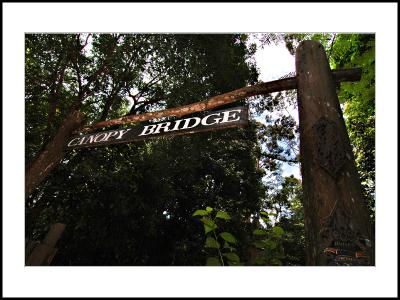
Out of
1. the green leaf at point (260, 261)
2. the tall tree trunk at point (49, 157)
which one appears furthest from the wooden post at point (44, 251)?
the green leaf at point (260, 261)

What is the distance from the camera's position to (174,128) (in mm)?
3328

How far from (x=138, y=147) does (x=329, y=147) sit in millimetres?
7554

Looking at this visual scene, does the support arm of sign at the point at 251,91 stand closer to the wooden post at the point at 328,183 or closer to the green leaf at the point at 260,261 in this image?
the wooden post at the point at 328,183

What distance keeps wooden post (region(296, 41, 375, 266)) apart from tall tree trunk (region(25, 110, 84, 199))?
3.33 meters

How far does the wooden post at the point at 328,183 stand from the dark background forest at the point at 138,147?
2.22m

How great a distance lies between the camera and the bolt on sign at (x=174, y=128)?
301cm

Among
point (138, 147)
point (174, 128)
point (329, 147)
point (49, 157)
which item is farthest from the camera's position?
point (138, 147)

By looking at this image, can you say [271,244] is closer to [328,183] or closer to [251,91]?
[328,183]

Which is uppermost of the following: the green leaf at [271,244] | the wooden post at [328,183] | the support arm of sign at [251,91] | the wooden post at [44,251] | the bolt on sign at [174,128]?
the support arm of sign at [251,91]

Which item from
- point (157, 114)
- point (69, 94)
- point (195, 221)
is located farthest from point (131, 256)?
point (157, 114)

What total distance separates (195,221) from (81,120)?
6.95 metres

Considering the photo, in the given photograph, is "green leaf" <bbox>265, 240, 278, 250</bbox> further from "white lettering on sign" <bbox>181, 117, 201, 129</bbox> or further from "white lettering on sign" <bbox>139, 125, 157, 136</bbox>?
"white lettering on sign" <bbox>139, 125, 157, 136</bbox>

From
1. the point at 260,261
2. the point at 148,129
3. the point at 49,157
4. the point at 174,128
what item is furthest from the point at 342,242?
the point at 49,157

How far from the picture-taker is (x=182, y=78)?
8.09 meters
